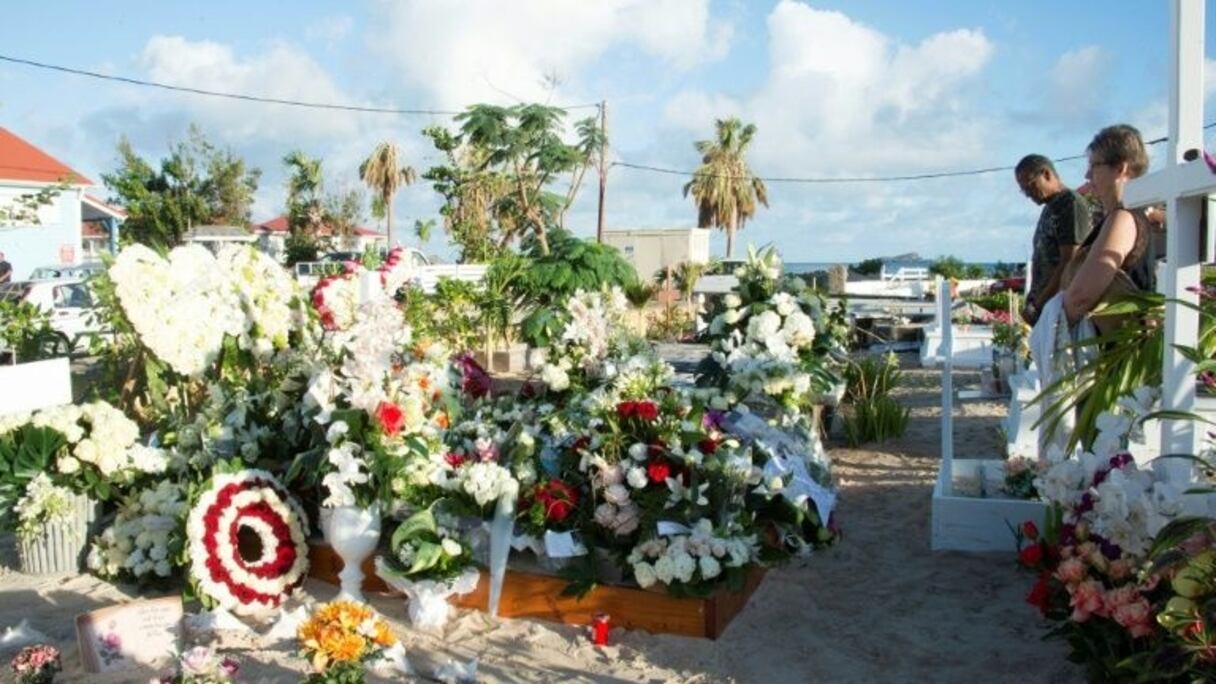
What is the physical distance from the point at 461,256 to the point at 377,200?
13967 millimetres

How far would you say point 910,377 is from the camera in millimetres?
11805

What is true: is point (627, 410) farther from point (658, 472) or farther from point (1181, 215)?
point (1181, 215)

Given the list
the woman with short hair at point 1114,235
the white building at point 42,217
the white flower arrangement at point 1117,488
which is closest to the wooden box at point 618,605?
the white flower arrangement at point 1117,488

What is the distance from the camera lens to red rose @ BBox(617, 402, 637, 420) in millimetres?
4234

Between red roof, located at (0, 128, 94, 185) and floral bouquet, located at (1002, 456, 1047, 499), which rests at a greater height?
A: red roof, located at (0, 128, 94, 185)

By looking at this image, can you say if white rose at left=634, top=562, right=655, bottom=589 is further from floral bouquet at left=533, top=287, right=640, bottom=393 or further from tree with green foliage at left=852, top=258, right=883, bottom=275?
tree with green foliage at left=852, top=258, right=883, bottom=275

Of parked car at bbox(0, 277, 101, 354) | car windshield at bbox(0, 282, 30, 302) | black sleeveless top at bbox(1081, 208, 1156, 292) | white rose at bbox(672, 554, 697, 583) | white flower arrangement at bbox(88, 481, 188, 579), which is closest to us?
white rose at bbox(672, 554, 697, 583)

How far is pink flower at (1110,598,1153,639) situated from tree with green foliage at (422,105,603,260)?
19.4 m

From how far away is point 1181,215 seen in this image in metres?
2.93

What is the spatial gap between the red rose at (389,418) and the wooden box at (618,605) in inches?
27.0

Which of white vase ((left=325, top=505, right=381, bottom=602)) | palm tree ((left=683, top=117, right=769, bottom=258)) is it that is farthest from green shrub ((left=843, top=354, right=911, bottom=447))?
palm tree ((left=683, top=117, right=769, bottom=258))

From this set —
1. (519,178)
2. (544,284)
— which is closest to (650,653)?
(544,284)

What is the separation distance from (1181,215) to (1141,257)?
126cm

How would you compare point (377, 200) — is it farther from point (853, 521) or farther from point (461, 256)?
point (853, 521)
